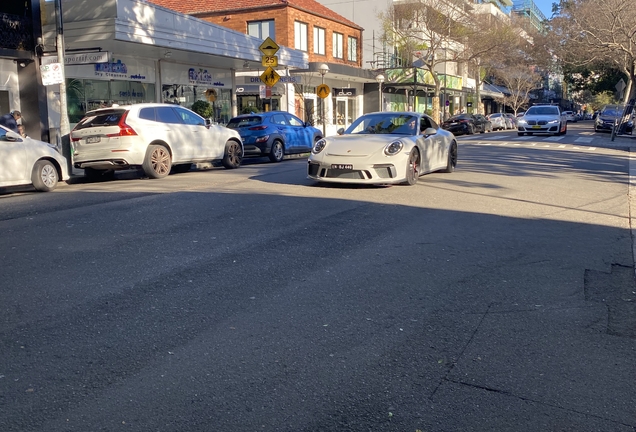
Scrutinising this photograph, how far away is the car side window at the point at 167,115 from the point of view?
1440 centimetres

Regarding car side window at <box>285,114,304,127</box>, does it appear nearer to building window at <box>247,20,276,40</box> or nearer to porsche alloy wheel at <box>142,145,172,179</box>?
porsche alloy wheel at <box>142,145,172,179</box>

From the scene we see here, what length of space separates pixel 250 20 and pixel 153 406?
111 ft

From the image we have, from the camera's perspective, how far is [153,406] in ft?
11.4

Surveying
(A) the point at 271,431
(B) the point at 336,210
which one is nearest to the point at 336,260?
(B) the point at 336,210

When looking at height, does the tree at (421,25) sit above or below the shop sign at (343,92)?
above

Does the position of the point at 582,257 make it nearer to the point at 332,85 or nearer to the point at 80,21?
the point at 80,21

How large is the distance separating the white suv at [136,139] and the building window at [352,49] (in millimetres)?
27996

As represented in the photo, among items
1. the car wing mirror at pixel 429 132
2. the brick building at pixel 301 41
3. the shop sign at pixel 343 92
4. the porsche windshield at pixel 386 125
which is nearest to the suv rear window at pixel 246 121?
the porsche windshield at pixel 386 125

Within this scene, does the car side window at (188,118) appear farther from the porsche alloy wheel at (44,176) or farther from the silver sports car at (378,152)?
the silver sports car at (378,152)

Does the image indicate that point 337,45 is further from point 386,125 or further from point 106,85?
point 386,125

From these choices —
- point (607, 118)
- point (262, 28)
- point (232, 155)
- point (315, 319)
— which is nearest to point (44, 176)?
point (232, 155)

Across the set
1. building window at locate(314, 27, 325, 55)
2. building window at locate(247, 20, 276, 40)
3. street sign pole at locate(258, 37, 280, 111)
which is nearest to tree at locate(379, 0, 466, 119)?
building window at locate(314, 27, 325, 55)

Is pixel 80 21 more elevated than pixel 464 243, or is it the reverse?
pixel 80 21

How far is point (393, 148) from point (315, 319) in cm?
695
